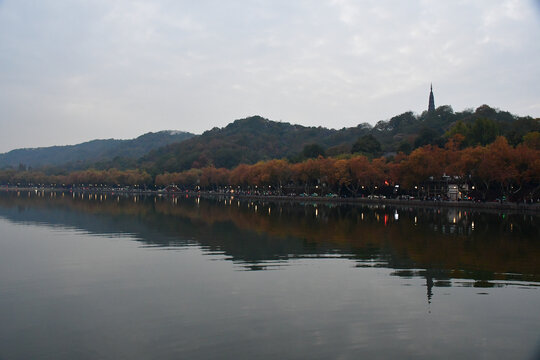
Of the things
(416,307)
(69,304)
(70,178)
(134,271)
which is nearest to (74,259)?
(134,271)

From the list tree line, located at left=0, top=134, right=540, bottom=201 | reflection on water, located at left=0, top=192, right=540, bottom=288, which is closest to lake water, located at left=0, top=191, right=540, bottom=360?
reflection on water, located at left=0, top=192, right=540, bottom=288

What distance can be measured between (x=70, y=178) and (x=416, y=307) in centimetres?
19325

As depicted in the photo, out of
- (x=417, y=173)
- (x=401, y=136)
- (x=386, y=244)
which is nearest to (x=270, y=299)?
(x=386, y=244)

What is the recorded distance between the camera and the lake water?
9.70 meters

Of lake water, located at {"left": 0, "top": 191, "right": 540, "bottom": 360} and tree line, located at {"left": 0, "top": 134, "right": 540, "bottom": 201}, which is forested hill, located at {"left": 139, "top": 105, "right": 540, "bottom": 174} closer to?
tree line, located at {"left": 0, "top": 134, "right": 540, "bottom": 201}

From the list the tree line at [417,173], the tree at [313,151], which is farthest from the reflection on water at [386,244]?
the tree at [313,151]

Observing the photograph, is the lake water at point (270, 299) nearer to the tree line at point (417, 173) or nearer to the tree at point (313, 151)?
the tree line at point (417, 173)

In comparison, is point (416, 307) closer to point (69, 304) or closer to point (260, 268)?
point (260, 268)

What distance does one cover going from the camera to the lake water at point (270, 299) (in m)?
9.70

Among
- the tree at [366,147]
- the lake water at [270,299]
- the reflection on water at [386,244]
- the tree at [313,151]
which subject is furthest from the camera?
the tree at [313,151]

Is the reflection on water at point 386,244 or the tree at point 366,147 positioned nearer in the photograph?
the reflection on water at point 386,244

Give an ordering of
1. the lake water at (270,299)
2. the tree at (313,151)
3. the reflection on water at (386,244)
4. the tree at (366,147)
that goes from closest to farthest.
Answer: the lake water at (270,299) < the reflection on water at (386,244) < the tree at (366,147) < the tree at (313,151)

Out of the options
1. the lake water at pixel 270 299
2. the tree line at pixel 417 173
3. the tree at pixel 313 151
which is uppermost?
the tree at pixel 313 151

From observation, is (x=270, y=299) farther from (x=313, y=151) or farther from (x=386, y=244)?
(x=313, y=151)
